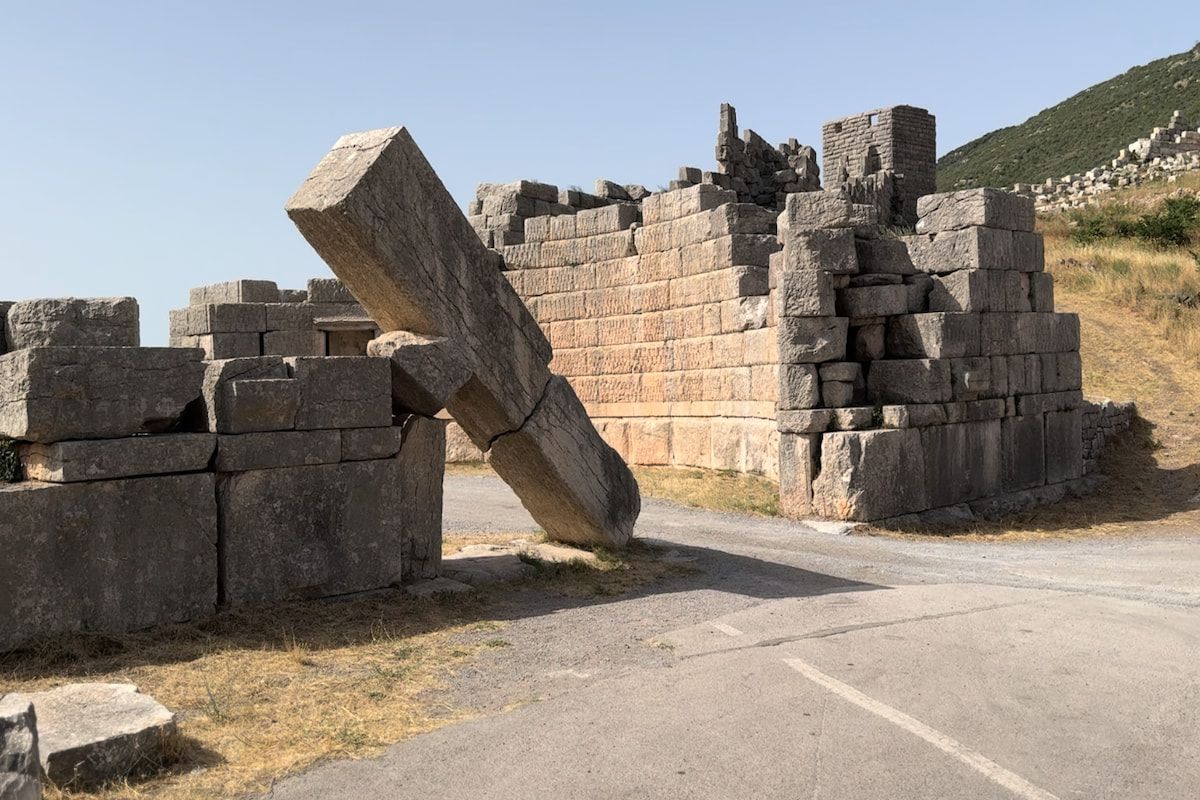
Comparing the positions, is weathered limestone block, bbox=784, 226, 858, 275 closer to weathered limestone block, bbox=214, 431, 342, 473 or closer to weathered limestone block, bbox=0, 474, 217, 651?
weathered limestone block, bbox=214, 431, 342, 473

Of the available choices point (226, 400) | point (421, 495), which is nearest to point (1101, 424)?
point (421, 495)

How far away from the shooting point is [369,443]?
7055 mm

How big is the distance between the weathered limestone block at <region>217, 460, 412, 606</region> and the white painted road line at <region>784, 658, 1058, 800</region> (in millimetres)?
2955

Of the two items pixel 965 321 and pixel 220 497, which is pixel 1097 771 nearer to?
pixel 220 497

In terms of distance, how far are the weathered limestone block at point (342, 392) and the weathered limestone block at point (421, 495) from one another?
1.31 ft

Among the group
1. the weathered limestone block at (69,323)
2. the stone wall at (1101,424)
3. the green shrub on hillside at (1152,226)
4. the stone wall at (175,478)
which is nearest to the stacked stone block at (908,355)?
the stone wall at (1101,424)

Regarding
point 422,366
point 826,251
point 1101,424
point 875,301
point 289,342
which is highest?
point 826,251

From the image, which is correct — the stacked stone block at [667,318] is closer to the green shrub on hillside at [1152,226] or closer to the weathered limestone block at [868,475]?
the weathered limestone block at [868,475]

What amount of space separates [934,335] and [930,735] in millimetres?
7954

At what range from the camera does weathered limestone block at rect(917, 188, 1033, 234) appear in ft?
40.7

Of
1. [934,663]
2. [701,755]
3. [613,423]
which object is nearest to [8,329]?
[701,755]

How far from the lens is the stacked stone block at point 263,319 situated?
49.3 ft

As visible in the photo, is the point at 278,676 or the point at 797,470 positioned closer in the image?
the point at 278,676

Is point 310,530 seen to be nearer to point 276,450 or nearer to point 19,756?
point 276,450
